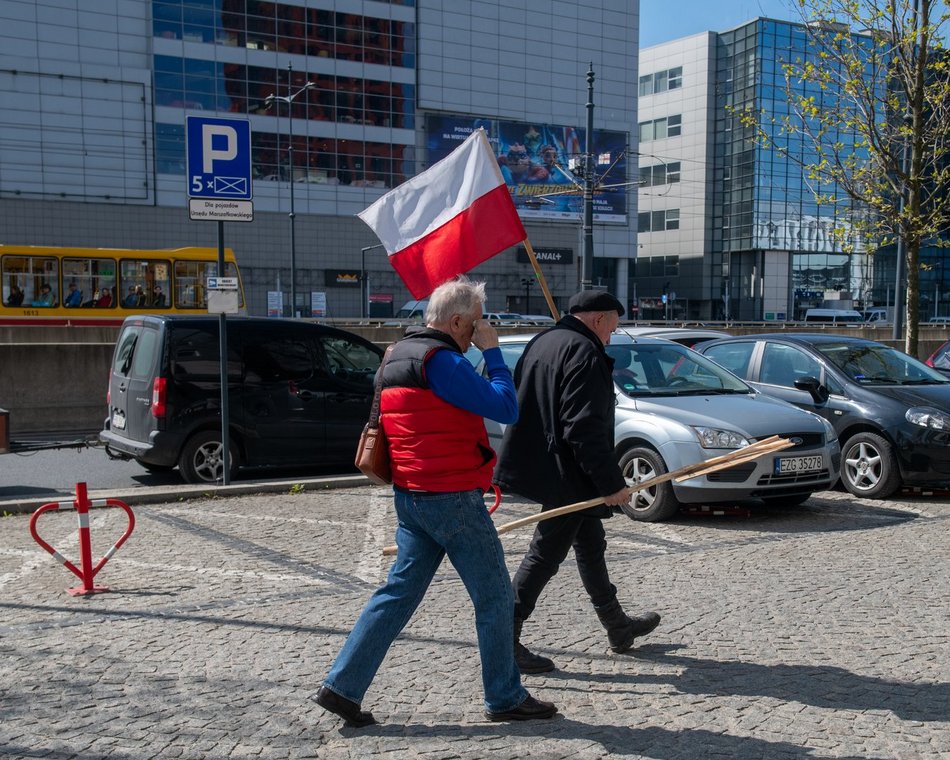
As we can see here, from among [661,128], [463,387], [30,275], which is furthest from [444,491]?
[661,128]

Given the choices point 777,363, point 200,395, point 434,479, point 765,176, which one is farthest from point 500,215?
point 765,176

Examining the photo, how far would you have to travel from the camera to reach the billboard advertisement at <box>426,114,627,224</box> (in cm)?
6028

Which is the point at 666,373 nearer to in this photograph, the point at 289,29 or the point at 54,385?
the point at 54,385

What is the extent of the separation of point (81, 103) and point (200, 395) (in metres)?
46.9

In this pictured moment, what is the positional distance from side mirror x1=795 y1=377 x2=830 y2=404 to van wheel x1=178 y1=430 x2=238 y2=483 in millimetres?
5708

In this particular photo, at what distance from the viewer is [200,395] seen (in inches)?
380

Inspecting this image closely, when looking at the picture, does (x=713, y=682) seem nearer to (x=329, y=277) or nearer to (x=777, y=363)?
(x=777, y=363)

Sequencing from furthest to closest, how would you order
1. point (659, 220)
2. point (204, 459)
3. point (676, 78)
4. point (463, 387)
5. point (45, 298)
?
1. point (659, 220)
2. point (676, 78)
3. point (45, 298)
4. point (204, 459)
5. point (463, 387)

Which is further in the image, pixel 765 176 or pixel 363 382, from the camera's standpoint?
pixel 765 176

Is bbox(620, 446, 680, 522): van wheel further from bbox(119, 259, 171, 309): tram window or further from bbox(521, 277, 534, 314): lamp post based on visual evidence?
bbox(521, 277, 534, 314): lamp post

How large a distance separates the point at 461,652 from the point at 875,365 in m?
6.87

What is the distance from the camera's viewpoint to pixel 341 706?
3799 millimetres

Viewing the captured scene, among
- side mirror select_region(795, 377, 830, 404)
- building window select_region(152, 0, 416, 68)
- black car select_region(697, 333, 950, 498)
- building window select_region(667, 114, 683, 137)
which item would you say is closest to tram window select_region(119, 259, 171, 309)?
black car select_region(697, 333, 950, 498)

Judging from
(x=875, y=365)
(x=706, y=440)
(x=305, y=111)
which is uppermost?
(x=305, y=111)
